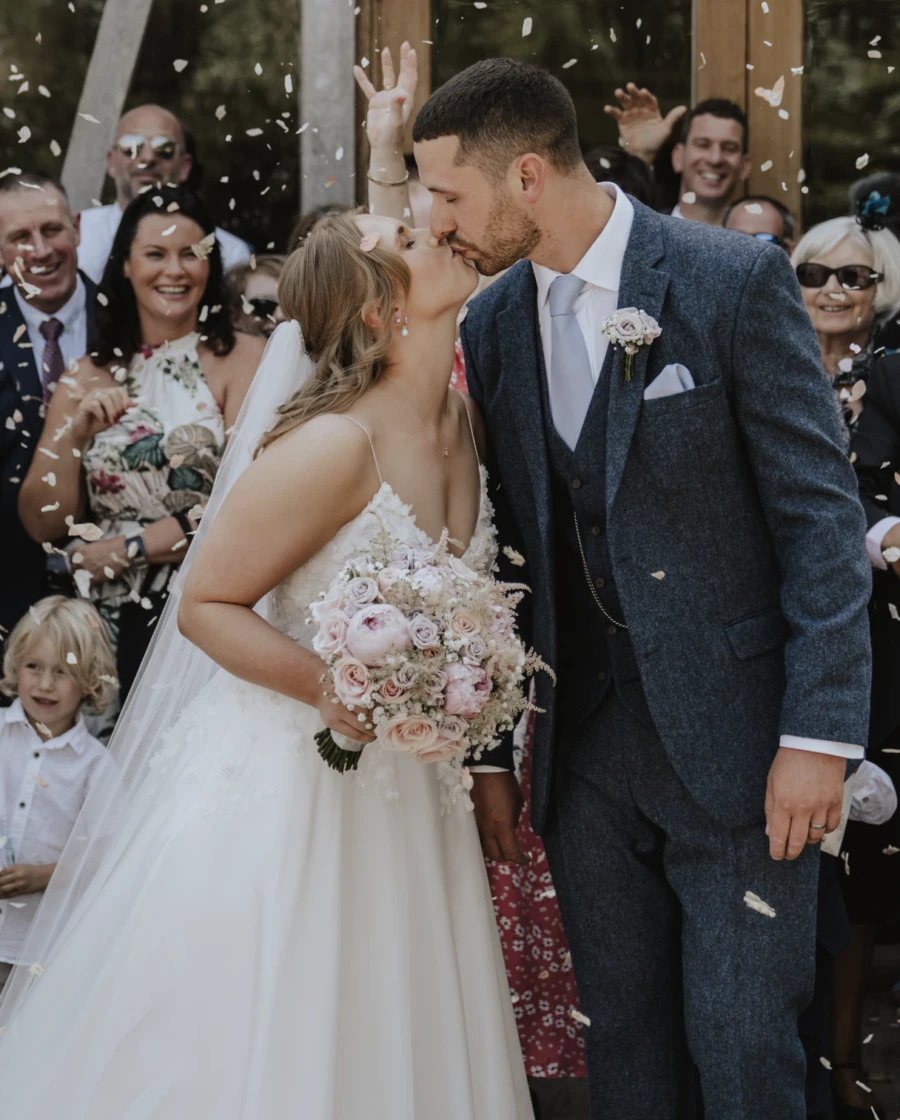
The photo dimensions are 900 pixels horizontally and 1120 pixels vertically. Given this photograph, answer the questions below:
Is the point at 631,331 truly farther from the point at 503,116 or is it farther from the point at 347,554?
the point at 347,554

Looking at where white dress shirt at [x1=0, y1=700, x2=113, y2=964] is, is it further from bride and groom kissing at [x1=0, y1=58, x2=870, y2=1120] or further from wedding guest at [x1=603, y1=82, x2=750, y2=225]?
wedding guest at [x1=603, y1=82, x2=750, y2=225]

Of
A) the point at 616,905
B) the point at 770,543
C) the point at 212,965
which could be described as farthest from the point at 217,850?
the point at 770,543

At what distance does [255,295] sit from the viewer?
4660mm

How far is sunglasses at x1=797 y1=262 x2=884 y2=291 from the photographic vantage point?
425 centimetres

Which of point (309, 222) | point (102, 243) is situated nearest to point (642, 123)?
point (309, 222)

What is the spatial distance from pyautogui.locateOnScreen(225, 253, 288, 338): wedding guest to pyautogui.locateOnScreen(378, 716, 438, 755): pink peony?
2346 millimetres

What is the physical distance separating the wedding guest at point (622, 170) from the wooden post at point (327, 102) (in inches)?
40.2

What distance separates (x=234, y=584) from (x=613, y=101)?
3250 mm

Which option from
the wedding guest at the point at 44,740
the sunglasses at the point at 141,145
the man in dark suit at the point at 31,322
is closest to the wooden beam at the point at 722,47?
the sunglasses at the point at 141,145

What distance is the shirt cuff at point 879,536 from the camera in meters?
3.71

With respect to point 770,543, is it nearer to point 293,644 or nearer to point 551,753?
point 551,753

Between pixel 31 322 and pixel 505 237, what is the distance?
2.32 metres

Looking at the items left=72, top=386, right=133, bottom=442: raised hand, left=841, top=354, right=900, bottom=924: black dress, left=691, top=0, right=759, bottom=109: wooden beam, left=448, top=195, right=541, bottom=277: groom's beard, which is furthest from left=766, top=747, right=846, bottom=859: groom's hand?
left=691, top=0, right=759, bottom=109: wooden beam

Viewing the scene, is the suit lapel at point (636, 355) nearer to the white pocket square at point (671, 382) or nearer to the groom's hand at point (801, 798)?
the white pocket square at point (671, 382)
